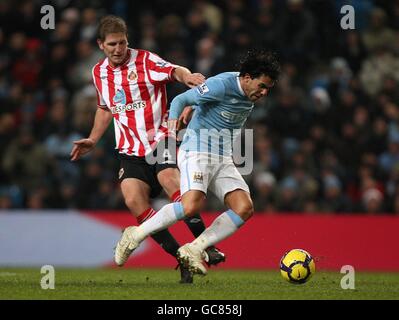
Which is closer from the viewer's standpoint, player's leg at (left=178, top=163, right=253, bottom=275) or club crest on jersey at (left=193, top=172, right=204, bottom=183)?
player's leg at (left=178, top=163, right=253, bottom=275)

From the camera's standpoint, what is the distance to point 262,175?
13734mm

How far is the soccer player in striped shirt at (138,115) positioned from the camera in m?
8.59

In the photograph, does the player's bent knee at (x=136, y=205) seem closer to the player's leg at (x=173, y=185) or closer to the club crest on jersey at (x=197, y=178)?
the player's leg at (x=173, y=185)

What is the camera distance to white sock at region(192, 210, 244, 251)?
8.01 m

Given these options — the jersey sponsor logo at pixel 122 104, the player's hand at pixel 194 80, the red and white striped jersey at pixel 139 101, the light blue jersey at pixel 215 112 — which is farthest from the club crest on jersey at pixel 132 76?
the light blue jersey at pixel 215 112

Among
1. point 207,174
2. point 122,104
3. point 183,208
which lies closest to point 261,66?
point 207,174

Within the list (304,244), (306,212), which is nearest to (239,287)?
(304,244)

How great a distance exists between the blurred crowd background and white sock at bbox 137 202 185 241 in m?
5.27

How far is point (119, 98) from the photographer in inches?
347

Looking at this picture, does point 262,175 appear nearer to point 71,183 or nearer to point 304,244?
point 304,244

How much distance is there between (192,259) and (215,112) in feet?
4.48

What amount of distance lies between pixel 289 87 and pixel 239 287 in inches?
278

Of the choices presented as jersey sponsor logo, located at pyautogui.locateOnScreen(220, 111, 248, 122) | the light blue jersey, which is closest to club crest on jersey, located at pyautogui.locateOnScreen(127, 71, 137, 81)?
the light blue jersey

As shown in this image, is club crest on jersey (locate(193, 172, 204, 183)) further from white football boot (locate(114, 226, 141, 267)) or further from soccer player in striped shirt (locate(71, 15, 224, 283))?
white football boot (locate(114, 226, 141, 267))
